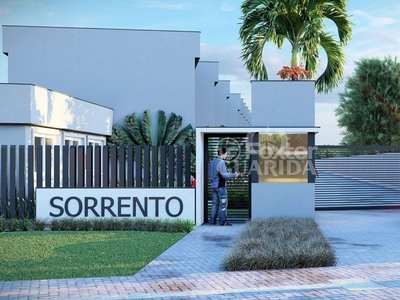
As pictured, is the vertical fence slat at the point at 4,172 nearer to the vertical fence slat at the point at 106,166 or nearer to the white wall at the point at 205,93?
the vertical fence slat at the point at 106,166

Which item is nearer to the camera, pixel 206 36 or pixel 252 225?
pixel 252 225

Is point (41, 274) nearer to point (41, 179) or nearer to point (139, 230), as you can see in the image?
point (139, 230)

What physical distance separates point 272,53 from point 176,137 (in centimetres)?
725

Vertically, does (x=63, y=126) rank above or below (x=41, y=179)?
above

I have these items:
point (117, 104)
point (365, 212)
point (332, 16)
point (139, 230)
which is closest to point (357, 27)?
point (332, 16)

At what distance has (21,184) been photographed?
17.8 metres

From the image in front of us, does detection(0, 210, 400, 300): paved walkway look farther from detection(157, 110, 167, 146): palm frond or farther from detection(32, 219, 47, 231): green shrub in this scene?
detection(157, 110, 167, 146): palm frond

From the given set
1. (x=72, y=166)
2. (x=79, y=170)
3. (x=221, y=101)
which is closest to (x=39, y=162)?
(x=72, y=166)

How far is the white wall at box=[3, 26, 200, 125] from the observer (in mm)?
31656

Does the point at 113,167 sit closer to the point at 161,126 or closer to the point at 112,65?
the point at 161,126

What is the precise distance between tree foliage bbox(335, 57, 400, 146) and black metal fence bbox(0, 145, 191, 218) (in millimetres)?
29128

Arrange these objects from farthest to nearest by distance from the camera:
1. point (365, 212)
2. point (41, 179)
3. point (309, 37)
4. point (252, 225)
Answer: point (309, 37)
point (365, 212)
point (41, 179)
point (252, 225)

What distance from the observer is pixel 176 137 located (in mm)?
31766

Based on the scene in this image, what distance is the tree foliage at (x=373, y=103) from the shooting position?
4416 centimetres
